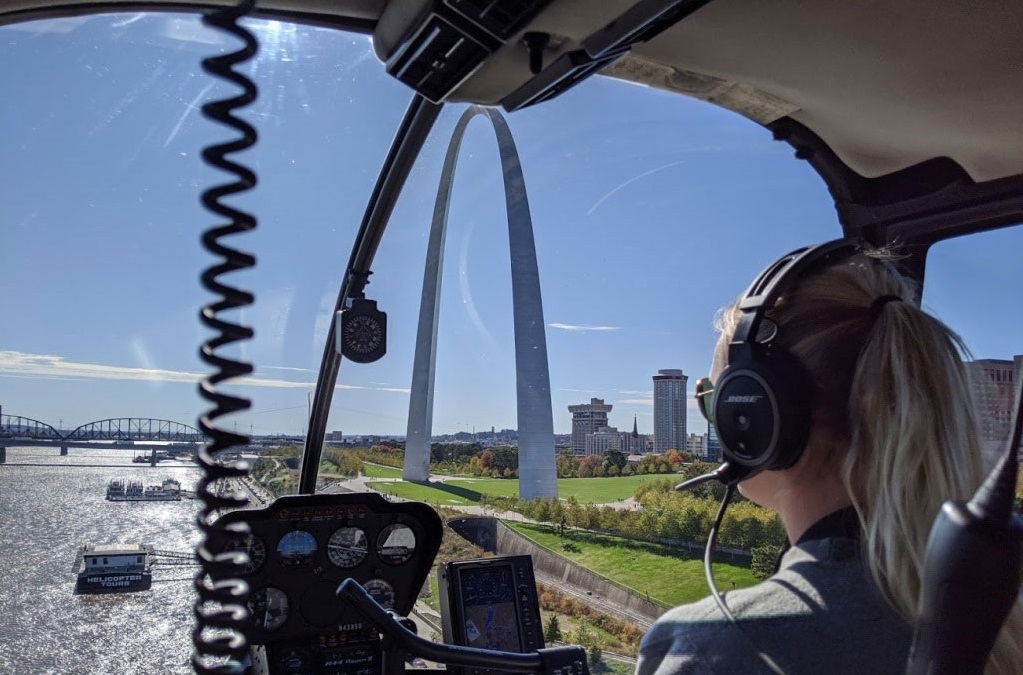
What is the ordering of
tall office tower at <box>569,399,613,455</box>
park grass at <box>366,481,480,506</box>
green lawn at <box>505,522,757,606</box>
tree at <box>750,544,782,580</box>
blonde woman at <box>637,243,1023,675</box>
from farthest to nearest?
tall office tower at <box>569,399,613,455</box>
park grass at <box>366,481,480,506</box>
green lawn at <box>505,522,757,606</box>
tree at <box>750,544,782,580</box>
blonde woman at <box>637,243,1023,675</box>

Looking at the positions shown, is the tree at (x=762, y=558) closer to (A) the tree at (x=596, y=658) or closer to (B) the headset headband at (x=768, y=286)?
(A) the tree at (x=596, y=658)

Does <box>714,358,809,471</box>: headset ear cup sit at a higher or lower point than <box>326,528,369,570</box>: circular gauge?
higher

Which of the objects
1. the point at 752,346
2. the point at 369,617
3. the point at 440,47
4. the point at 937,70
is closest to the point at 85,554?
the point at 369,617

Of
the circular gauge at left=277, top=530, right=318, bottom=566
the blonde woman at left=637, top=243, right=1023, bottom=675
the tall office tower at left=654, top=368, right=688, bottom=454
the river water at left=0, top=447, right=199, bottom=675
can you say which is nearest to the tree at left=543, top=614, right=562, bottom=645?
the tall office tower at left=654, top=368, right=688, bottom=454

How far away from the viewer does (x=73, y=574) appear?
1708mm

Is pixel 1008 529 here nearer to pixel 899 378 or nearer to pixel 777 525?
pixel 899 378

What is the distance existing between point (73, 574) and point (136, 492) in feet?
0.75

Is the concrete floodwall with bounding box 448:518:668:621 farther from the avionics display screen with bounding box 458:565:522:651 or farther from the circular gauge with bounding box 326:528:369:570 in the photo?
the circular gauge with bounding box 326:528:369:570

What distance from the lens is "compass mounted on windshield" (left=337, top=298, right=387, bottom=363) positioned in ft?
8.99

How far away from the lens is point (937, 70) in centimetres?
160

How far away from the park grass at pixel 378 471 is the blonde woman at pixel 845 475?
1.58 m

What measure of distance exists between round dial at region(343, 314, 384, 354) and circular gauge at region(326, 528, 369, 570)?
26.5 inches

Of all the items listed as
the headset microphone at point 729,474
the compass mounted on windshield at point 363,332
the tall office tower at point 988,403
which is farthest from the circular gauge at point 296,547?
the tall office tower at point 988,403

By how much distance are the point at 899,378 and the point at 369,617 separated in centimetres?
70
